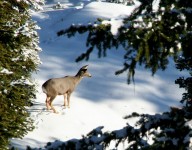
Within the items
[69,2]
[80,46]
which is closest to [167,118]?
[80,46]

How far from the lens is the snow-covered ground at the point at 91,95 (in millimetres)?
14820

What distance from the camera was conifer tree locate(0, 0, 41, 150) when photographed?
9618 mm

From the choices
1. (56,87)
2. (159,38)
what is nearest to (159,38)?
(159,38)

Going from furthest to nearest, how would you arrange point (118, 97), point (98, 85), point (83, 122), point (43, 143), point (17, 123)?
point (98, 85) < point (118, 97) < point (83, 122) < point (43, 143) < point (17, 123)

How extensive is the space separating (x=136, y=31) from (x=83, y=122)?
1161 cm

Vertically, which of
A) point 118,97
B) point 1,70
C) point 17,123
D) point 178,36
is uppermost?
point 178,36

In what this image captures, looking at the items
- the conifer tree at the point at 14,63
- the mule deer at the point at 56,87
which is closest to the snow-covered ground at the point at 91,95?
the mule deer at the point at 56,87

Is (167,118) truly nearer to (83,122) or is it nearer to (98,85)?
(83,122)

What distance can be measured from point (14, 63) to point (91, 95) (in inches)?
377

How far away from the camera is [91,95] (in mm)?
19297

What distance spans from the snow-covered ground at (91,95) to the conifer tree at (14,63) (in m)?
2.69

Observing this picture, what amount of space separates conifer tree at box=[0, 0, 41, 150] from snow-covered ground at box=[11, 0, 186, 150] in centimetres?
269

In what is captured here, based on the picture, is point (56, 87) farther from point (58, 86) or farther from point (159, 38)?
point (159, 38)

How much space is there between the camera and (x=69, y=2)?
48375 millimetres
